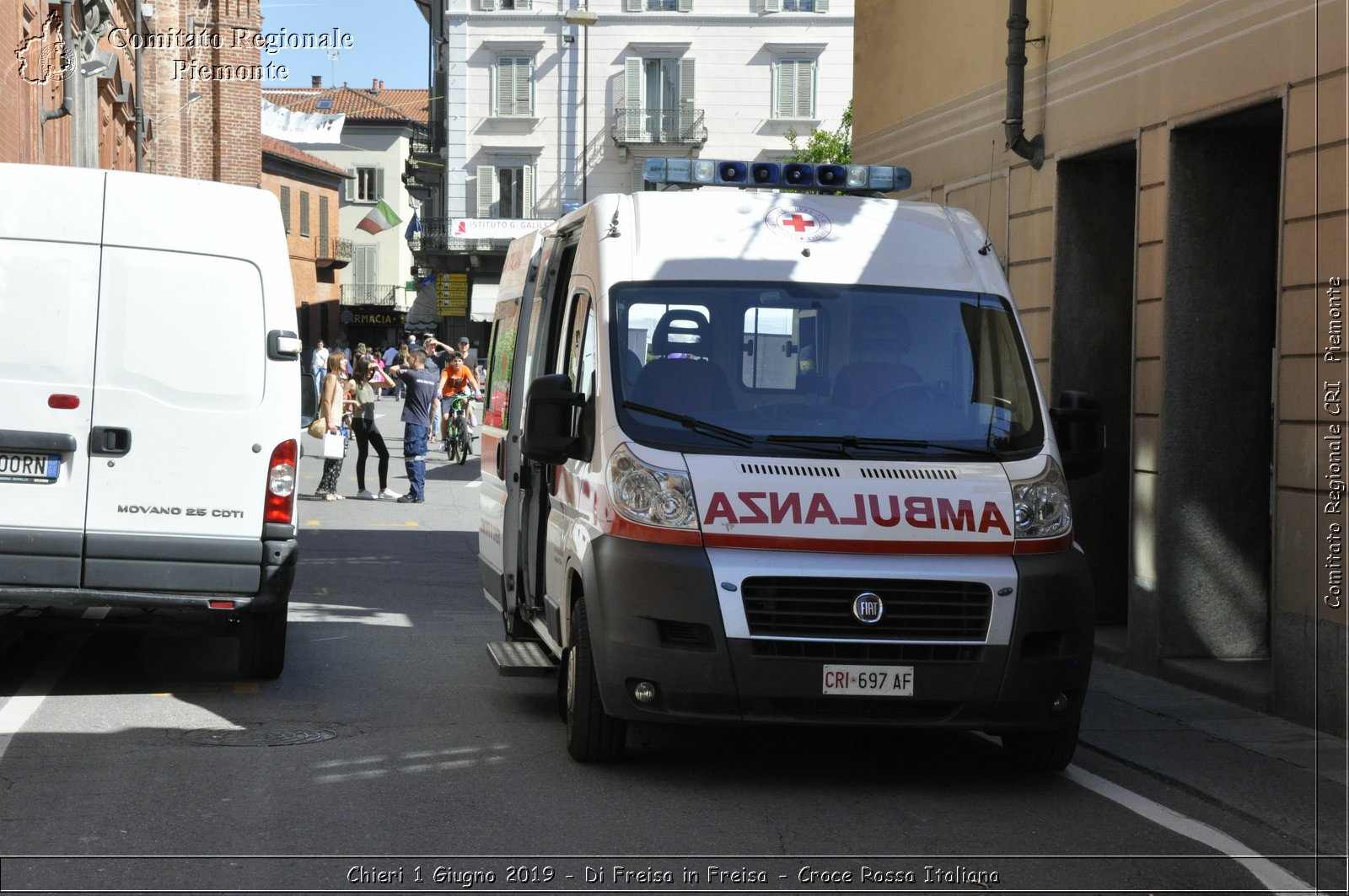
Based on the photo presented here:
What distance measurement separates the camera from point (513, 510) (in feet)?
30.0

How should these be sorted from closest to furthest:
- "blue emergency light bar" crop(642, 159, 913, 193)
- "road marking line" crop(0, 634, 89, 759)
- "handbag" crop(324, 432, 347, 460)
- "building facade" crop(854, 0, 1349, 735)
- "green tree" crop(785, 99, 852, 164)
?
1. "road marking line" crop(0, 634, 89, 759)
2. "building facade" crop(854, 0, 1349, 735)
3. "blue emergency light bar" crop(642, 159, 913, 193)
4. "handbag" crop(324, 432, 347, 460)
5. "green tree" crop(785, 99, 852, 164)

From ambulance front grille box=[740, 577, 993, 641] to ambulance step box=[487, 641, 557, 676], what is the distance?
1.91 m

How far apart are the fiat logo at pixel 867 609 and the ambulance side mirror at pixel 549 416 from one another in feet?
4.74

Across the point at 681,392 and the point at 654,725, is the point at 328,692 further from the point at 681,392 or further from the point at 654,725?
the point at 681,392

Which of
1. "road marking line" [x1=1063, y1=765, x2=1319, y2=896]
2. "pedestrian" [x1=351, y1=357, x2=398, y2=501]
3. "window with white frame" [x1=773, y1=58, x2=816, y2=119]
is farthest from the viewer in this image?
"window with white frame" [x1=773, y1=58, x2=816, y2=119]

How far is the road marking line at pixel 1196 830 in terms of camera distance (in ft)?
18.8

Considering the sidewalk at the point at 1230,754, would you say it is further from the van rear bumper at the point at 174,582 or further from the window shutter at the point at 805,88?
the window shutter at the point at 805,88

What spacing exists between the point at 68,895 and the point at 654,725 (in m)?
3.44

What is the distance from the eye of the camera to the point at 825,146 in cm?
5406

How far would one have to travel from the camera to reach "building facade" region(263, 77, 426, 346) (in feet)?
282

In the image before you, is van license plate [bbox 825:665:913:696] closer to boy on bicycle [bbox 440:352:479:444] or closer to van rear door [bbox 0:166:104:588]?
van rear door [bbox 0:166:104:588]

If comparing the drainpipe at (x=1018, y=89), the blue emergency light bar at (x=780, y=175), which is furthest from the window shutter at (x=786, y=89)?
the blue emergency light bar at (x=780, y=175)

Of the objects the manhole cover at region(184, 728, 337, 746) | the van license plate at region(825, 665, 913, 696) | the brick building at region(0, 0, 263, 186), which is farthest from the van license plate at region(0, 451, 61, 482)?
the brick building at region(0, 0, 263, 186)

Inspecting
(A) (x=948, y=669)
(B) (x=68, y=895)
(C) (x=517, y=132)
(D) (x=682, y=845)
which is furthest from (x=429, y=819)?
(C) (x=517, y=132)
